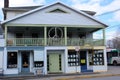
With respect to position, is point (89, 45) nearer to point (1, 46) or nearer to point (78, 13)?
point (78, 13)

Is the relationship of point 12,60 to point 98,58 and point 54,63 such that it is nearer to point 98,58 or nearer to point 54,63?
point 54,63

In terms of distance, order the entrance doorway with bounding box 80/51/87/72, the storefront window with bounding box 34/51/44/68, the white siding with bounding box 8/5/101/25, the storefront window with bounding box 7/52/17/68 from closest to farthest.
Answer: the storefront window with bounding box 7/52/17/68 < the storefront window with bounding box 34/51/44/68 < the white siding with bounding box 8/5/101/25 < the entrance doorway with bounding box 80/51/87/72

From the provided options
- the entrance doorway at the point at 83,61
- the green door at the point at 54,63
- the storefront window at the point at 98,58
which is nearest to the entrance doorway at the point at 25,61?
the green door at the point at 54,63

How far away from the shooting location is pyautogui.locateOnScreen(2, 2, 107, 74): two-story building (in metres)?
31.1

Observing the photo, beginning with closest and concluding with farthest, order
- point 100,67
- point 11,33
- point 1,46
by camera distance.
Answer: point 1,46, point 100,67, point 11,33

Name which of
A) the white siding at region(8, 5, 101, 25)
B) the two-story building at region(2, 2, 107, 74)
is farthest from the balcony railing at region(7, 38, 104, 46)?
the white siding at region(8, 5, 101, 25)

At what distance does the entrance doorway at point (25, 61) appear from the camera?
32438mm

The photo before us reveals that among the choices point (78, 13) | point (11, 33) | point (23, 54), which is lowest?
point (23, 54)

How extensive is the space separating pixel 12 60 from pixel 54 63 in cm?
504

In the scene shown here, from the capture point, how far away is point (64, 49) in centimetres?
3212

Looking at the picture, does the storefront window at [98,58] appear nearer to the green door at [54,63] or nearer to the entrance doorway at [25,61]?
the green door at [54,63]

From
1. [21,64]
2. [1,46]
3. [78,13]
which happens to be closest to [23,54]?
[21,64]

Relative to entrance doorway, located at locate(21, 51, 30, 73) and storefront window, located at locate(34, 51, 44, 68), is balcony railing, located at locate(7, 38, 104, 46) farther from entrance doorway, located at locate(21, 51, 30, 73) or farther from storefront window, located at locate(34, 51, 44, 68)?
entrance doorway, located at locate(21, 51, 30, 73)

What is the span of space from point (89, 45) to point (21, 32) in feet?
29.2
